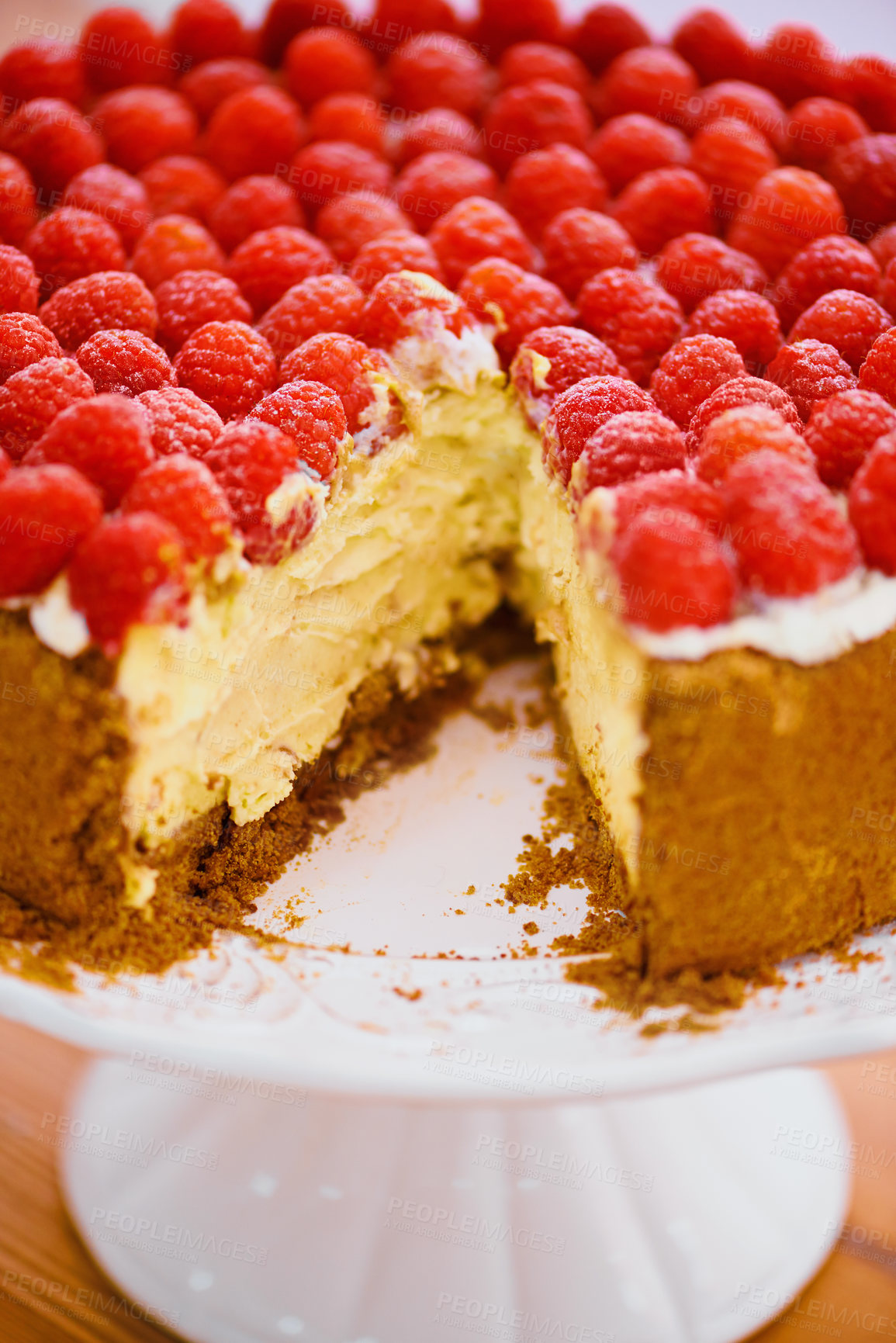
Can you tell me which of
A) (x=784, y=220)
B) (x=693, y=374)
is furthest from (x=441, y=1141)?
(x=784, y=220)

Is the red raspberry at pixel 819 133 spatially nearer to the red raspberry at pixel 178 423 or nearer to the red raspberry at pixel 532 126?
the red raspberry at pixel 532 126

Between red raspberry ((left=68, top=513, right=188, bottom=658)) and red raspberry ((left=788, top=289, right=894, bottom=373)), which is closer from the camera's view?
red raspberry ((left=68, top=513, right=188, bottom=658))

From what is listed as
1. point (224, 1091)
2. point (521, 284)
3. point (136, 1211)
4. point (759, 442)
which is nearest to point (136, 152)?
point (521, 284)

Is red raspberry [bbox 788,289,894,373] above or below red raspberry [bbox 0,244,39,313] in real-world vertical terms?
below

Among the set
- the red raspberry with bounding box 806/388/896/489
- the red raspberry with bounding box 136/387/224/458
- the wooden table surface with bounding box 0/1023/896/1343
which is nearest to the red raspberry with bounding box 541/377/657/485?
the red raspberry with bounding box 806/388/896/489

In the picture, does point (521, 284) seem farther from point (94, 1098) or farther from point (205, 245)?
point (94, 1098)

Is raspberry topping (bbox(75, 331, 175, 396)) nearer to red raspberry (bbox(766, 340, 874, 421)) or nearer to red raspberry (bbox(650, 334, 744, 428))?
red raspberry (bbox(650, 334, 744, 428))

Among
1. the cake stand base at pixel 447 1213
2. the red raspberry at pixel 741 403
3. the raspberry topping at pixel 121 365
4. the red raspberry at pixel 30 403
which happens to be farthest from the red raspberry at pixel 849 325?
the cake stand base at pixel 447 1213
